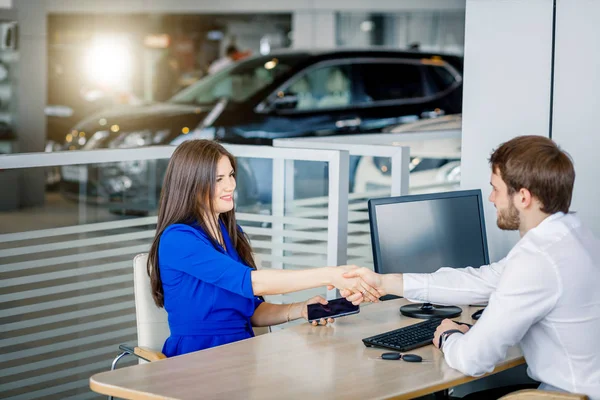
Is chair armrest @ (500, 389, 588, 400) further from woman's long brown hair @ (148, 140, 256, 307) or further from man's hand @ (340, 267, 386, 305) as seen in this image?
woman's long brown hair @ (148, 140, 256, 307)

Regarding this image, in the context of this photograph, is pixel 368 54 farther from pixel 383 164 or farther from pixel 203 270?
pixel 203 270

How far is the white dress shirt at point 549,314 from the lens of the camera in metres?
2.45

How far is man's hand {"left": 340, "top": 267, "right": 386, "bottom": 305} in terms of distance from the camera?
9.80ft

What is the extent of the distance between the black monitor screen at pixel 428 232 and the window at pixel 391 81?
5.01 metres

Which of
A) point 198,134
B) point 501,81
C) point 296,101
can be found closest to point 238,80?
point 296,101

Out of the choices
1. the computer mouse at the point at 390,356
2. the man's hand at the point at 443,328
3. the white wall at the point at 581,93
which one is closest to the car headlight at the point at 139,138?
the white wall at the point at 581,93

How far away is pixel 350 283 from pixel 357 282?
23 millimetres

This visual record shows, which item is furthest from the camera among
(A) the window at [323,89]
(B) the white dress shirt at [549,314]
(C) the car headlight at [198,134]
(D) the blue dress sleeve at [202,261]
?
(A) the window at [323,89]

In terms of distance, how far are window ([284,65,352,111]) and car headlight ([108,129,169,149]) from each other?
46.3 inches

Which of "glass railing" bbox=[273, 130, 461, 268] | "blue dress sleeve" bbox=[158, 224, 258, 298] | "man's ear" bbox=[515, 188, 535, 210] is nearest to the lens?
"man's ear" bbox=[515, 188, 535, 210]

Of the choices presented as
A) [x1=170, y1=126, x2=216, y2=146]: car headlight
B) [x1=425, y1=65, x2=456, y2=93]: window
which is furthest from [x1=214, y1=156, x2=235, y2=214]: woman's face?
[x1=425, y1=65, x2=456, y2=93]: window

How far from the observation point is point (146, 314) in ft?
10.3

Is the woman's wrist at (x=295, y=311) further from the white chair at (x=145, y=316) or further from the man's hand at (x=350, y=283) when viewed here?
the white chair at (x=145, y=316)

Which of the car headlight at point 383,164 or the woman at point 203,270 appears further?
the car headlight at point 383,164
